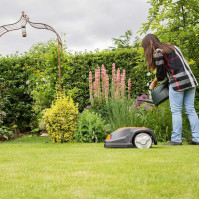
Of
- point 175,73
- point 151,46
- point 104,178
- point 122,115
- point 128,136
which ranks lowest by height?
point 104,178

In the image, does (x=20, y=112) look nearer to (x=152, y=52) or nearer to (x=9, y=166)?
(x=152, y=52)

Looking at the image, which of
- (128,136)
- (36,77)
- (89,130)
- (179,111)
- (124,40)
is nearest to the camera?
(128,136)

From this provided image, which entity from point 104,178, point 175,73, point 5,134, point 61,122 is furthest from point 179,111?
point 5,134

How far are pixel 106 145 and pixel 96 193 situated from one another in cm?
262

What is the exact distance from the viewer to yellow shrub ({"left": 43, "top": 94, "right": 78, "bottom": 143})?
617cm

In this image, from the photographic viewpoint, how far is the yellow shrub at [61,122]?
6.17 meters

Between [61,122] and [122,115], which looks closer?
[61,122]

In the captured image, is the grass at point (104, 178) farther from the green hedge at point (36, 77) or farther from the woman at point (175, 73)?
the green hedge at point (36, 77)

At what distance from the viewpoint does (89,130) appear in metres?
6.14

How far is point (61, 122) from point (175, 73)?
2534 millimetres

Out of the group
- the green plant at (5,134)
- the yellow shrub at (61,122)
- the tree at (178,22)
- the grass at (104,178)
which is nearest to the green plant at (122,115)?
the yellow shrub at (61,122)

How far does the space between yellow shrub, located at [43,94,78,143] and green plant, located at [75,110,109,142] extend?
0.14 meters

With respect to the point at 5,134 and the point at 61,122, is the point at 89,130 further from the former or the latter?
the point at 5,134

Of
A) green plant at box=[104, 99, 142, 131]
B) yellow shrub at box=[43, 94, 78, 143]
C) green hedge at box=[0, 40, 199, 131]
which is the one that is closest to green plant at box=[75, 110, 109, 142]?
yellow shrub at box=[43, 94, 78, 143]
